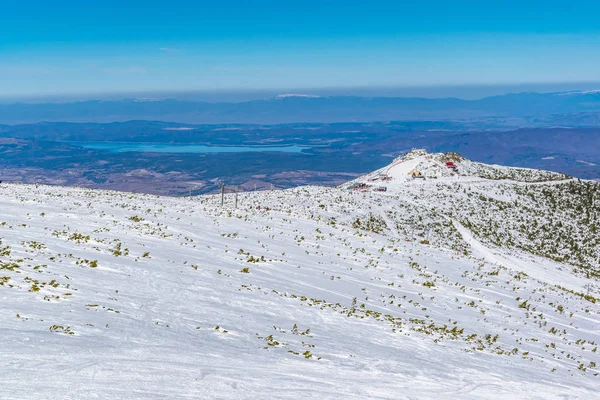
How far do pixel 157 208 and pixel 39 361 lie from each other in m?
32.7

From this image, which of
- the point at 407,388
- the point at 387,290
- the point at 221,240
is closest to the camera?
the point at 407,388

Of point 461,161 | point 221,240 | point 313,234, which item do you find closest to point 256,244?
point 221,240

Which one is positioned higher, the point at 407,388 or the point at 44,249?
the point at 44,249

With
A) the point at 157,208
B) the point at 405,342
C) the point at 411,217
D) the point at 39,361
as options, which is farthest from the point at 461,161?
the point at 39,361

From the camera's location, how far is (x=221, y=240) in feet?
110

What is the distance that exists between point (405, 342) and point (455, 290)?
13.4 m

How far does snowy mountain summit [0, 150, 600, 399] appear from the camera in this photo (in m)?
11.3

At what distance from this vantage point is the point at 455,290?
1190 inches

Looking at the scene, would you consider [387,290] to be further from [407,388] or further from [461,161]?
[461,161]

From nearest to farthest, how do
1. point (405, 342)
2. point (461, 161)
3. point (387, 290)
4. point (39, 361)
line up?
point (39, 361)
point (405, 342)
point (387, 290)
point (461, 161)

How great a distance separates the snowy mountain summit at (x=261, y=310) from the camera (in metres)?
11.3

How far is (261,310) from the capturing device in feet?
62.3

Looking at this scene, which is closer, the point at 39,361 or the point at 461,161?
the point at 39,361

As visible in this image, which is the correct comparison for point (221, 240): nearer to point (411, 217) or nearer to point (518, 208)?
point (411, 217)
